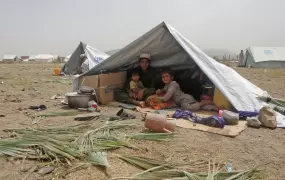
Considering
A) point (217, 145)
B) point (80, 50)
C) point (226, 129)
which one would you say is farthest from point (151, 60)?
point (80, 50)

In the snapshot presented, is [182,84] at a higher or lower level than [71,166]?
higher

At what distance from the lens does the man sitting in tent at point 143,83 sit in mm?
5102

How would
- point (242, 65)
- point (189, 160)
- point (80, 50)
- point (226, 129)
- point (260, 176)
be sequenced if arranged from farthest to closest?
point (242, 65)
point (80, 50)
point (226, 129)
point (189, 160)
point (260, 176)

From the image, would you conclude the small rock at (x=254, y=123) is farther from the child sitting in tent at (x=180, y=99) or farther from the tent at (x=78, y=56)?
the tent at (x=78, y=56)

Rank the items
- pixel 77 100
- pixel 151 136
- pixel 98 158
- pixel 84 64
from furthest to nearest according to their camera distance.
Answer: pixel 84 64 < pixel 77 100 < pixel 151 136 < pixel 98 158

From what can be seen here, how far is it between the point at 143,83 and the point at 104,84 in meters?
0.91

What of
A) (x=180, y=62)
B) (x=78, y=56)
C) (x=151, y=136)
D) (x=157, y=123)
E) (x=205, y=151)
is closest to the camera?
(x=205, y=151)

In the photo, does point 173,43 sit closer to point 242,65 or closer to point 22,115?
point 22,115

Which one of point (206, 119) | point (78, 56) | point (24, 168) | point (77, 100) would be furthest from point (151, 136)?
point (78, 56)

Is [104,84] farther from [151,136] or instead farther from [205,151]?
[205,151]

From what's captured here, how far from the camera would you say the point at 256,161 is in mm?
2361

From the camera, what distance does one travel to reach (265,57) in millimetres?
25391

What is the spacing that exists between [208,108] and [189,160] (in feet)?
7.59

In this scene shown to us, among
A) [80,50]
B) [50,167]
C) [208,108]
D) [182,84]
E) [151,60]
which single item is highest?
[80,50]
